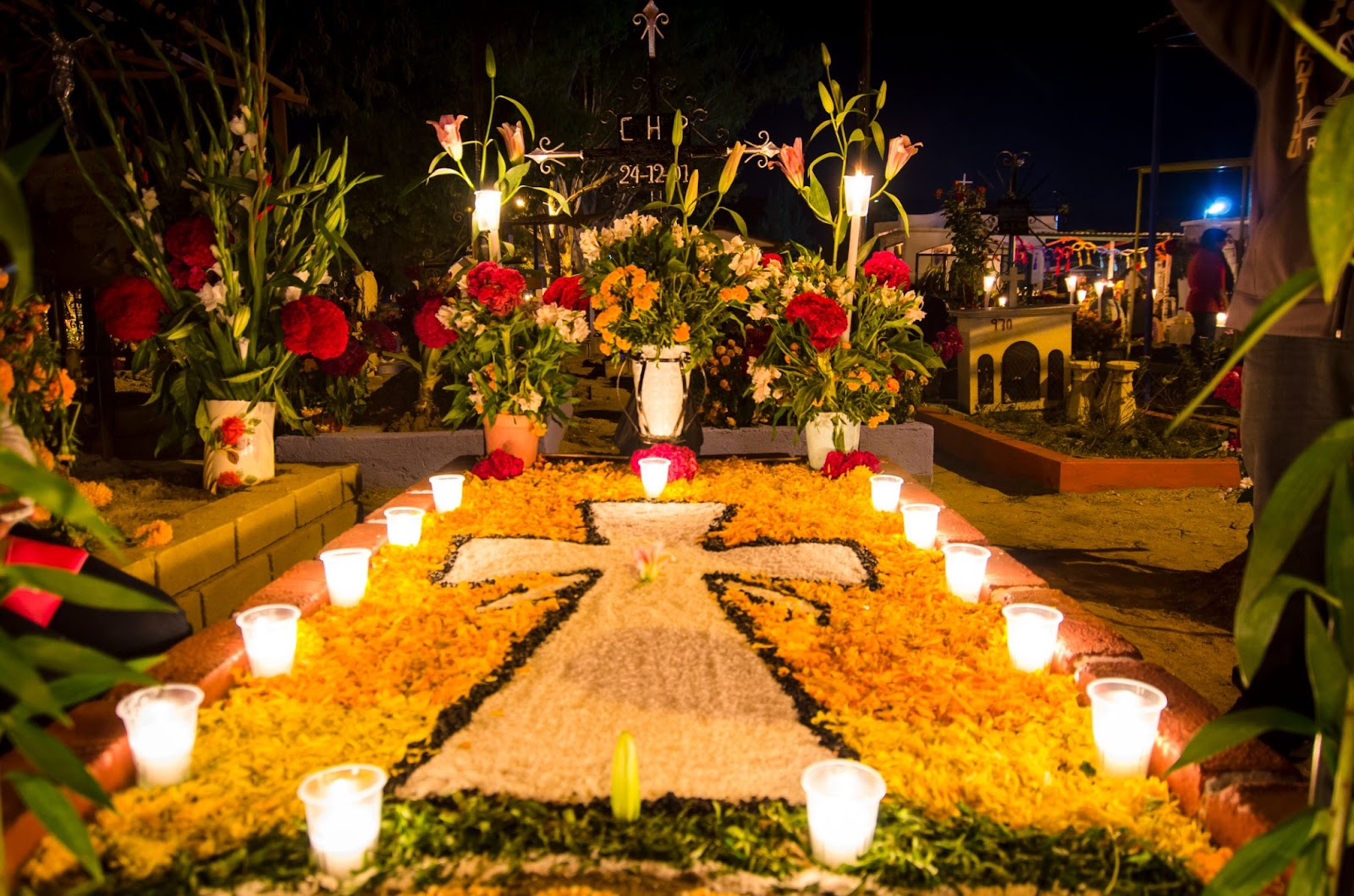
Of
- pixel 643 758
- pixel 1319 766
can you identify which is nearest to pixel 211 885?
pixel 643 758

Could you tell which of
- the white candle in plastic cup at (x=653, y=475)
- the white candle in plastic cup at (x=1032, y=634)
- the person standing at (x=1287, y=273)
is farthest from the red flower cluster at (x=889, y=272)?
the white candle in plastic cup at (x=1032, y=634)

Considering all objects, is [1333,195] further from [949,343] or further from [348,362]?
[949,343]

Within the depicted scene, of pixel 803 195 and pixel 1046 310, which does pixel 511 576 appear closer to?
pixel 803 195

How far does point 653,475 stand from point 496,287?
1.23 metres

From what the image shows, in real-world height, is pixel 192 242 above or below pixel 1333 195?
above

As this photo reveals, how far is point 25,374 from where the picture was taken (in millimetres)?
2926

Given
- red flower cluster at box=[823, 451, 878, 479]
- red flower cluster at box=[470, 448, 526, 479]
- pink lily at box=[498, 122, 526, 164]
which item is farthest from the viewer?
pink lily at box=[498, 122, 526, 164]

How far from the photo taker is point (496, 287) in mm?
4590

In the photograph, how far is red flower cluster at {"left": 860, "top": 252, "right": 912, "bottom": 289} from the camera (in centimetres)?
495

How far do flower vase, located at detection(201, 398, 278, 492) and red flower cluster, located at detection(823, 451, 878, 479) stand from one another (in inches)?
99.3

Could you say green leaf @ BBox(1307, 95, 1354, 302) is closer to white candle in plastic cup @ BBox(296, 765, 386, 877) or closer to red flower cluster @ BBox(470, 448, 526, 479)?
white candle in plastic cup @ BBox(296, 765, 386, 877)

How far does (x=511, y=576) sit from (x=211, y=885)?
168 cm

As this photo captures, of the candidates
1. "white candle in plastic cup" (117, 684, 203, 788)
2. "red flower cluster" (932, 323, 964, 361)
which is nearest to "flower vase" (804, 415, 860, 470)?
"red flower cluster" (932, 323, 964, 361)

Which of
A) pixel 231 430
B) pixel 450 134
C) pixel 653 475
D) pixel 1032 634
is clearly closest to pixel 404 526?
pixel 231 430
